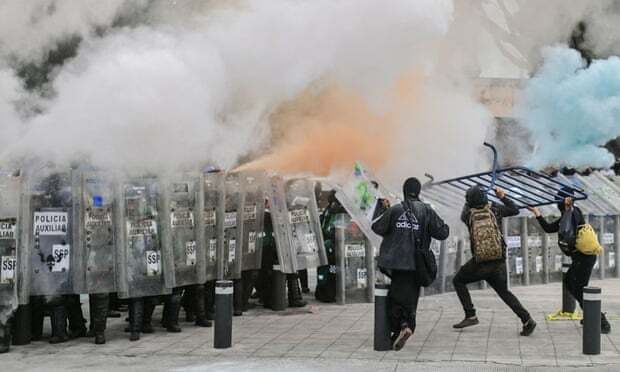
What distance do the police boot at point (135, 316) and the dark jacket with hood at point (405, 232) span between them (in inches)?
102

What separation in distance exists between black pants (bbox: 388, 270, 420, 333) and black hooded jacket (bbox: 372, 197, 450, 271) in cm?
12

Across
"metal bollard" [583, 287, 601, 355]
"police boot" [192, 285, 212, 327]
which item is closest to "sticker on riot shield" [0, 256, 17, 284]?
"police boot" [192, 285, 212, 327]

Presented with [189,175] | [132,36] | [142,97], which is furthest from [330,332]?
[132,36]

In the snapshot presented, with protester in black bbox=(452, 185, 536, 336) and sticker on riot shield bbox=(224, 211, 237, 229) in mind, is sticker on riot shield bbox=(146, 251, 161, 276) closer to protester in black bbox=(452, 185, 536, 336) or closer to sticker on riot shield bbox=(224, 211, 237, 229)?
sticker on riot shield bbox=(224, 211, 237, 229)

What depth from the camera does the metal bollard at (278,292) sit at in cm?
1026

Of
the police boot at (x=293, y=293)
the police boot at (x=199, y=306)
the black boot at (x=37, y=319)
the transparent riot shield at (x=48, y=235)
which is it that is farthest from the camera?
the police boot at (x=293, y=293)

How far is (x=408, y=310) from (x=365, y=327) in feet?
5.27

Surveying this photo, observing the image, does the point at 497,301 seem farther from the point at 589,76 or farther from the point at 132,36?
the point at 132,36

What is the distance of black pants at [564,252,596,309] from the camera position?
834 centimetres

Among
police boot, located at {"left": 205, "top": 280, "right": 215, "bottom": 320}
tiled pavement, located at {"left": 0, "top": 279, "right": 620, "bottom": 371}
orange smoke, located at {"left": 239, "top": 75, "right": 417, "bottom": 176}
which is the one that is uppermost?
orange smoke, located at {"left": 239, "top": 75, "right": 417, "bottom": 176}

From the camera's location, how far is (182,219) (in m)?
8.62

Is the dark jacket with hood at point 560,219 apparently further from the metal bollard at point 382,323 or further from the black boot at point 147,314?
the black boot at point 147,314

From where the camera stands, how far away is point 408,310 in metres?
7.32

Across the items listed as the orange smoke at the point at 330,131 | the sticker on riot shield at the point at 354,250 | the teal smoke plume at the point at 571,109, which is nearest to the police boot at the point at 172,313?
the sticker on riot shield at the point at 354,250
